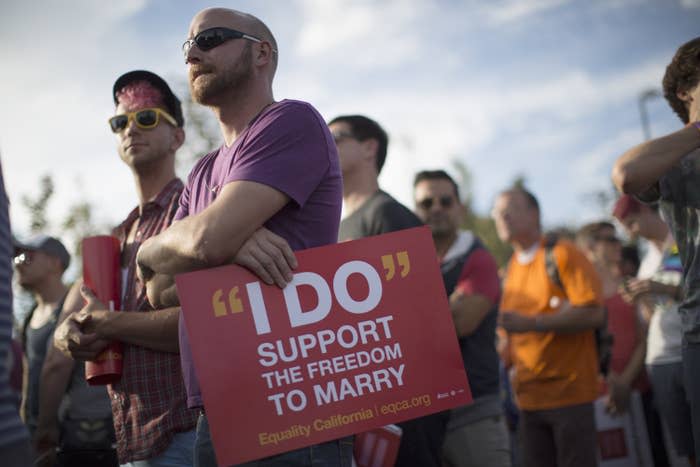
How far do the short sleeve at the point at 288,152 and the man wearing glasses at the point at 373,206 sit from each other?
1.58 metres

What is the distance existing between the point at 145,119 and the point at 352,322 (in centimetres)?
181

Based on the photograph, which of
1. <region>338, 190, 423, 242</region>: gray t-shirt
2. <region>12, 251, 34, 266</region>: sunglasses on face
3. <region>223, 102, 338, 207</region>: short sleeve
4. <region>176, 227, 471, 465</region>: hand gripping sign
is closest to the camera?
<region>176, 227, 471, 465</region>: hand gripping sign

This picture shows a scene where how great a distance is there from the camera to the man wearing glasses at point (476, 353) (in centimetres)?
421

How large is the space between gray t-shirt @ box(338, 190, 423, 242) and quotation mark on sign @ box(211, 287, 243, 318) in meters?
1.83

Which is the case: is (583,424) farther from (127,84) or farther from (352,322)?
(127,84)

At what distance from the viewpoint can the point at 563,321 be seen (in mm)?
4691

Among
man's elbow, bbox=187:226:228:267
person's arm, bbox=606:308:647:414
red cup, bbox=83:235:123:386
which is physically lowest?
person's arm, bbox=606:308:647:414

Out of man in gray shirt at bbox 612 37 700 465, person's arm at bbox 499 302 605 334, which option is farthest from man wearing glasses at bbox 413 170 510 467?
man in gray shirt at bbox 612 37 700 465

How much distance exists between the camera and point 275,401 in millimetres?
1766

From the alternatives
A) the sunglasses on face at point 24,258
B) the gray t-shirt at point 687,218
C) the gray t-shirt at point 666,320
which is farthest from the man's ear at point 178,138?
the gray t-shirt at point 666,320

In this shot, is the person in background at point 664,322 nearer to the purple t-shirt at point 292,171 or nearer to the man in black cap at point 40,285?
the purple t-shirt at point 292,171

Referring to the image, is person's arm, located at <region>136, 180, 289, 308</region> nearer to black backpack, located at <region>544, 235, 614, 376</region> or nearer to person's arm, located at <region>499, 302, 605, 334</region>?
person's arm, located at <region>499, 302, 605, 334</region>

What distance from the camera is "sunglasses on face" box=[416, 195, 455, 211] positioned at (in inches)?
203

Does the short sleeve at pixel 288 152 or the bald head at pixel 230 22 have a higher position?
the bald head at pixel 230 22
